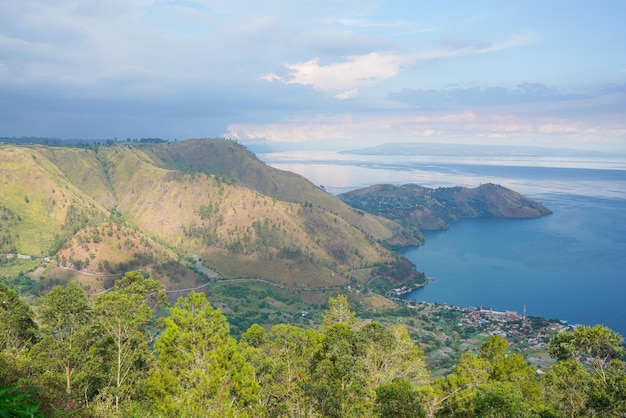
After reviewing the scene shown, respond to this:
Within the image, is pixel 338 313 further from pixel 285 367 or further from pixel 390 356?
pixel 285 367

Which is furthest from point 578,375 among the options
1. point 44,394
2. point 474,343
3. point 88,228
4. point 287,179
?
point 287,179

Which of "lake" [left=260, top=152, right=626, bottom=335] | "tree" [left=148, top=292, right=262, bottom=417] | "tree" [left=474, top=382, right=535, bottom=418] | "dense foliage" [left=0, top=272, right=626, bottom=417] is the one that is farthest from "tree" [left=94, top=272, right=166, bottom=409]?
"lake" [left=260, top=152, right=626, bottom=335]

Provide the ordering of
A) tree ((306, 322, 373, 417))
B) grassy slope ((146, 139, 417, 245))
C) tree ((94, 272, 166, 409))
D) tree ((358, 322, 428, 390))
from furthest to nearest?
grassy slope ((146, 139, 417, 245)), tree ((358, 322, 428, 390)), tree ((94, 272, 166, 409)), tree ((306, 322, 373, 417))

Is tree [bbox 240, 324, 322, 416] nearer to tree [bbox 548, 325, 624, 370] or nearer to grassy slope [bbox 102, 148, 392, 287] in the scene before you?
tree [bbox 548, 325, 624, 370]

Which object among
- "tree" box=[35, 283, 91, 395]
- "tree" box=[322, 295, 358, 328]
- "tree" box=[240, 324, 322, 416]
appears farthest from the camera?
"tree" box=[322, 295, 358, 328]

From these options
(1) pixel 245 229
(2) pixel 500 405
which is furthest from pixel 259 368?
(1) pixel 245 229

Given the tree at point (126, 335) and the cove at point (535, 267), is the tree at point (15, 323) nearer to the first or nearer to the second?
the tree at point (126, 335)

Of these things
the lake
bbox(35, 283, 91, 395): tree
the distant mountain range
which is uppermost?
bbox(35, 283, 91, 395): tree
